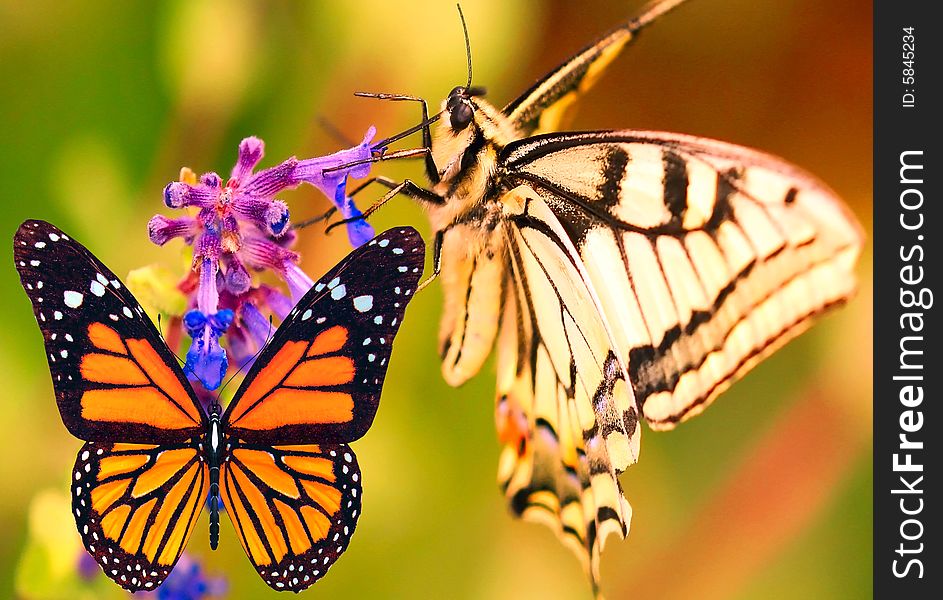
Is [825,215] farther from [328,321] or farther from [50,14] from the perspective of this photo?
[50,14]

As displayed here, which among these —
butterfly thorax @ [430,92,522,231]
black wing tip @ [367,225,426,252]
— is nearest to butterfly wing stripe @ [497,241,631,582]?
butterfly thorax @ [430,92,522,231]

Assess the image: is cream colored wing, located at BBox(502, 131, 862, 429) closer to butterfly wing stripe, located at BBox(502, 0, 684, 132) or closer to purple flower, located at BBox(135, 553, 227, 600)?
butterfly wing stripe, located at BBox(502, 0, 684, 132)

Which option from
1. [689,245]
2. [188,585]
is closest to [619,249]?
[689,245]

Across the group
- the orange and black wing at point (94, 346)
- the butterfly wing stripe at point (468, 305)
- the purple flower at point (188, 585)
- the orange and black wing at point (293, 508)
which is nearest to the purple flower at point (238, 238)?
the orange and black wing at point (94, 346)

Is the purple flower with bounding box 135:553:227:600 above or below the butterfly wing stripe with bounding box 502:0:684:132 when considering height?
below

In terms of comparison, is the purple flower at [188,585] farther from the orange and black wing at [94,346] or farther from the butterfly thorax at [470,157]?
the butterfly thorax at [470,157]
